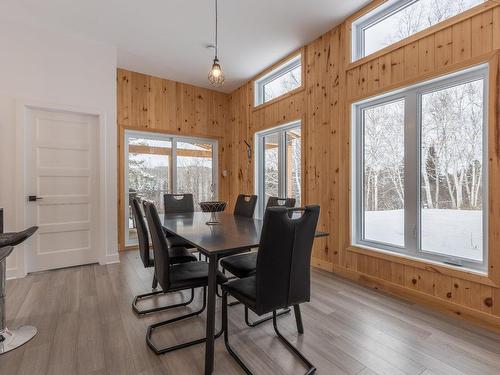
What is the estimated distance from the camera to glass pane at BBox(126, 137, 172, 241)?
4723 millimetres

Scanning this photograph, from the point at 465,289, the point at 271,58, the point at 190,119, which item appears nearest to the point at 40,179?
the point at 190,119

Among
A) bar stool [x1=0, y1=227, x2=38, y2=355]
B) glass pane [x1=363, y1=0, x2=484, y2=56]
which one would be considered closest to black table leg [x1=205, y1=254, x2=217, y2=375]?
bar stool [x1=0, y1=227, x2=38, y2=355]

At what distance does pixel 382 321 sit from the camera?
2.20 meters

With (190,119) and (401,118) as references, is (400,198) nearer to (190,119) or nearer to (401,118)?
(401,118)

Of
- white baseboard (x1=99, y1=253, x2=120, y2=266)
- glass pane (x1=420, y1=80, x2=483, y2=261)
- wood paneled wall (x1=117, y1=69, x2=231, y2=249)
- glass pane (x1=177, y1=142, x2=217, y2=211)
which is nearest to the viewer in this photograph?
glass pane (x1=420, y1=80, x2=483, y2=261)

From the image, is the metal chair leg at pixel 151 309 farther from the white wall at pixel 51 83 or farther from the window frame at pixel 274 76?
the window frame at pixel 274 76

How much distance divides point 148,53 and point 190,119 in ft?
4.73

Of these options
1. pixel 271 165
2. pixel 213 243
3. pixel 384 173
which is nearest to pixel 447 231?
pixel 384 173

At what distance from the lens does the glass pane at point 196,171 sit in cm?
527

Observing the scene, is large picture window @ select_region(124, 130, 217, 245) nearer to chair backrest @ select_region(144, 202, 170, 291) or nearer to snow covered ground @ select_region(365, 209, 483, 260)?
chair backrest @ select_region(144, 202, 170, 291)

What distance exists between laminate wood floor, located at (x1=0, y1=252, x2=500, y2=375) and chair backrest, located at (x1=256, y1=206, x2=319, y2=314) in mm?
489

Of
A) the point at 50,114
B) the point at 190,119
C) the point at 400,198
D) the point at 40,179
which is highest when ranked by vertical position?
the point at 190,119

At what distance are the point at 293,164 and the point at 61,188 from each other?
10.9 feet

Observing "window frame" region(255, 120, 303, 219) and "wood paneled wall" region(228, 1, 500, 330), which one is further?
"window frame" region(255, 120, 303, 219)
